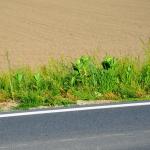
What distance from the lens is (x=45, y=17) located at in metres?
17.6

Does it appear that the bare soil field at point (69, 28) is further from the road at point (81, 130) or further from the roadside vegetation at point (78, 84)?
the road at point (81, 130)

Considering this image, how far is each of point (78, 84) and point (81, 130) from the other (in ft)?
7.46

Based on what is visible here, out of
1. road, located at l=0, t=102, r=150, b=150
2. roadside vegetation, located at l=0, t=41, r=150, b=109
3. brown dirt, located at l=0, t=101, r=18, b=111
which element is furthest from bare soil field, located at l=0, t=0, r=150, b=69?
road, located at l=0, t=102, r=150, b=150

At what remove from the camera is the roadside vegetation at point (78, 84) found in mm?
8293

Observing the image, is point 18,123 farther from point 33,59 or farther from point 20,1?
point 20,1

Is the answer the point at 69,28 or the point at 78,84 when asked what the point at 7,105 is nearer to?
the point at 78,84

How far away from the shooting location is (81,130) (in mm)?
6707

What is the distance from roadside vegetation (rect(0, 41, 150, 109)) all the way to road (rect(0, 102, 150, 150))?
0.78 metres

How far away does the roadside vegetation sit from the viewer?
27.2ft

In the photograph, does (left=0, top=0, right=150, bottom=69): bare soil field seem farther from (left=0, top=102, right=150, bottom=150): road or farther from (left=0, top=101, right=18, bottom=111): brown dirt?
(left=0, top=102, right=150, bottom=150): road

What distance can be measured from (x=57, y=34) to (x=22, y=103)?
720 centimetres

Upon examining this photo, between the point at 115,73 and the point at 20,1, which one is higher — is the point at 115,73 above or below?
below

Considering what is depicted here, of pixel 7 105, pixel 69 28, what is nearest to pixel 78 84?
pixel 7 105

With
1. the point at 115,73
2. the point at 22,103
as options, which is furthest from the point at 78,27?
the point at 22,103
